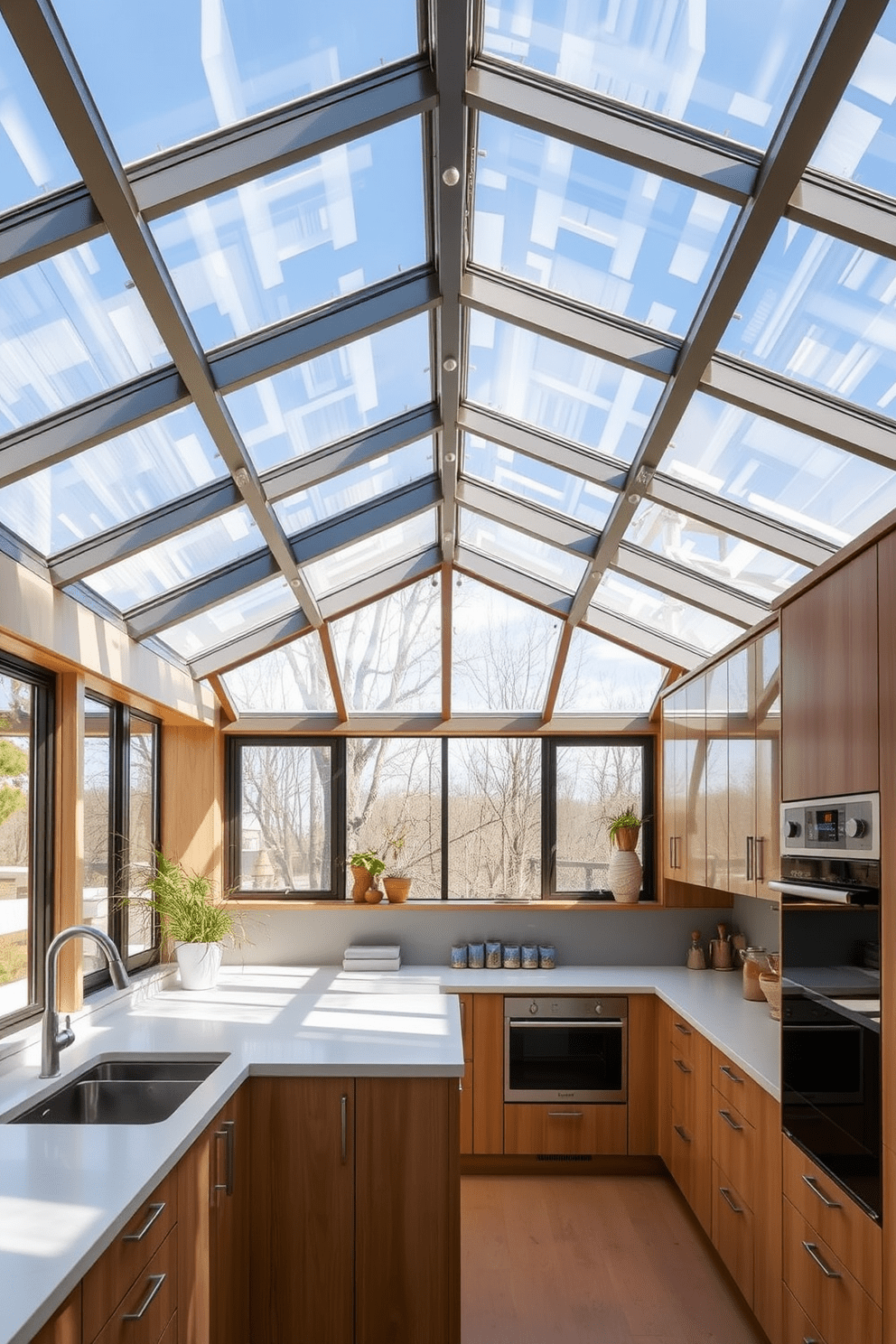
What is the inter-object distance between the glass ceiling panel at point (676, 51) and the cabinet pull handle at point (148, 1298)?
278 cm

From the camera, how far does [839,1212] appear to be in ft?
8.66

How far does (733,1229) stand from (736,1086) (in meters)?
0.49

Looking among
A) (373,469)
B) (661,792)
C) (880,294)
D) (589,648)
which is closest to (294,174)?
(880,294)

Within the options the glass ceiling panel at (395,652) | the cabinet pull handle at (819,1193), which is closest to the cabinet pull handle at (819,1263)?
the cabinet pull handle at (819,1193)

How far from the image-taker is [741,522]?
12.8 feet

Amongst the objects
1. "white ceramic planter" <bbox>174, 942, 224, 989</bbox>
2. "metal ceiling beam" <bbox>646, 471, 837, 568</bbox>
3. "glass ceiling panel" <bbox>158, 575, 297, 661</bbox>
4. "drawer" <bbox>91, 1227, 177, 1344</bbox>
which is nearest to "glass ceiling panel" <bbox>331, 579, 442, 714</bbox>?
"glass ceiling panel" <bbox>158, 575, 297, 661</bbox>

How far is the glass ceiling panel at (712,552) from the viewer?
13.5ft

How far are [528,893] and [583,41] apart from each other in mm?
4632

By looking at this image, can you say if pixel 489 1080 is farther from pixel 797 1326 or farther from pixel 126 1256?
pixel 126 1256

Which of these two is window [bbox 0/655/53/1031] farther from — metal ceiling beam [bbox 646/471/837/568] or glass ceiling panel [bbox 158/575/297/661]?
metal ceiling beam [bbox 646/471/837/568]

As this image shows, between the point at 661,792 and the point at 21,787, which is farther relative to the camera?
the point at 661,792

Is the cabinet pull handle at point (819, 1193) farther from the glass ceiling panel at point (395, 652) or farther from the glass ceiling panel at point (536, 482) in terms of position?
the glass ceiling panel at point (395, 652)

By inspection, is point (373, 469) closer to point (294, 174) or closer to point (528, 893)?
point (294, 174)

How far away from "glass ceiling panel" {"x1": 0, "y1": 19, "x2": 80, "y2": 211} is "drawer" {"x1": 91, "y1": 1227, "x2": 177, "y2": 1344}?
7.24 ft
